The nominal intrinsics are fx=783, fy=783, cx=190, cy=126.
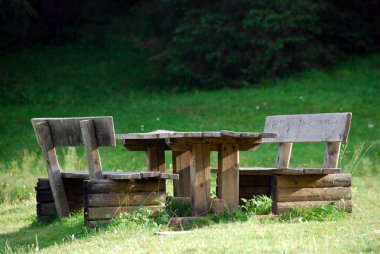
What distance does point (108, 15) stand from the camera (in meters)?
33.4

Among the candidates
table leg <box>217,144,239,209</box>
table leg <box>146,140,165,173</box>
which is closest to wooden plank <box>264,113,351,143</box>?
table leg <box>217,144,239,209</box>

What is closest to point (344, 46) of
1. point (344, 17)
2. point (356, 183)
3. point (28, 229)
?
point (344, 17)

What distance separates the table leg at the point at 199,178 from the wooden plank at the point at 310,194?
0.77m

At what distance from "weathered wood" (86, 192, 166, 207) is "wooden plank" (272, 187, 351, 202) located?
127 centimetres

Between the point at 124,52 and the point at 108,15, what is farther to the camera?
the point at 108,15

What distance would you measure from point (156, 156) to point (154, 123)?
34.5 ft

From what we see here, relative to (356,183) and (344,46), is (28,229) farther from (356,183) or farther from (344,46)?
(344,46)

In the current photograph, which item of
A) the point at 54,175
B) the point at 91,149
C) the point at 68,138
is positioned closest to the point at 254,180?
the point at 91,149

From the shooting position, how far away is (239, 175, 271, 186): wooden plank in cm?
962

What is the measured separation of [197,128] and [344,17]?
9.58 m

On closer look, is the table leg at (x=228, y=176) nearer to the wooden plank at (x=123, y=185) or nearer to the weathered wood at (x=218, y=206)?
the weathered wood at (x=218, y=206)

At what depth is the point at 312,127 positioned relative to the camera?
379 inches

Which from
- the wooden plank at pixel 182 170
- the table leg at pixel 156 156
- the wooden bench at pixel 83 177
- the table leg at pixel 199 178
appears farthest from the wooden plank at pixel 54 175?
the table leg at pixel 199 178

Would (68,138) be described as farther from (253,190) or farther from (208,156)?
(253,190)
